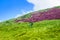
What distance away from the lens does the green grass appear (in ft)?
129

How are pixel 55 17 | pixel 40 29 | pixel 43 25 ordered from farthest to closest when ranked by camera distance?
pixel 55 17, pixel 43 25, pixel 40 29

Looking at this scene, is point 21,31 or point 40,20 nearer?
point 21,31

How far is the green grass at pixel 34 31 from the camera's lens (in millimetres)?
39287

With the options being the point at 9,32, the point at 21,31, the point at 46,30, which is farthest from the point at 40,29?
the point at 9,32

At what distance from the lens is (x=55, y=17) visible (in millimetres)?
49938

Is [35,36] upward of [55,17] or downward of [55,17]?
downward

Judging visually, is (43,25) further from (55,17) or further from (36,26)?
(55,17)

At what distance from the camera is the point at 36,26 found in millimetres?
46188

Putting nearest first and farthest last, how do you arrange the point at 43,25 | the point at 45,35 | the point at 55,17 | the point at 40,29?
the point at 45,35
the point at 40,29
the point at 43,25
the point at 55,17

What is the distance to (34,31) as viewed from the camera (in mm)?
42594

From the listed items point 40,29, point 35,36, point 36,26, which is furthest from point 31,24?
point 35,36

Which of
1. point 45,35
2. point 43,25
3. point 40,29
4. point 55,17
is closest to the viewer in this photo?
point 45,35

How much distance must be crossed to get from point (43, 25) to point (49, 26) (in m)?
2.17

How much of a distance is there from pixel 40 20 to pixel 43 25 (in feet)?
16.6
